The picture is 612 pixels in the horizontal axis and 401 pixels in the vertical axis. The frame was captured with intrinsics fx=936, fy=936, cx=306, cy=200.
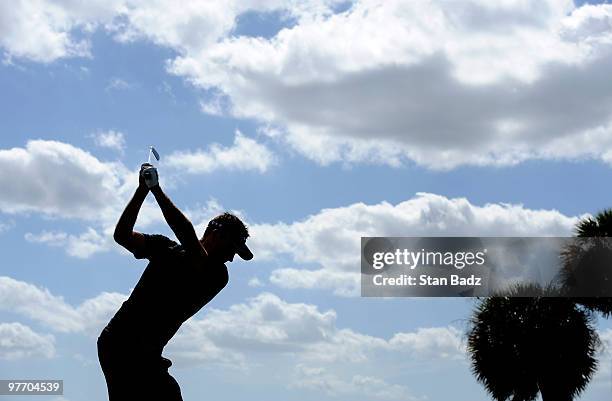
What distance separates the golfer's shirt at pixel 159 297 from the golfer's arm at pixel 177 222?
0.61 feet

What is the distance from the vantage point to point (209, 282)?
5.85m

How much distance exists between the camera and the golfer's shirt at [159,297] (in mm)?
5582

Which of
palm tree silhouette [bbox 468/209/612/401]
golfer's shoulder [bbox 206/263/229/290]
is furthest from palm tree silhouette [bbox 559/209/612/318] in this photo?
golfer's shoulder [bbox 206/263/229/290]

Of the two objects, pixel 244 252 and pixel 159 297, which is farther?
pixel 244 252

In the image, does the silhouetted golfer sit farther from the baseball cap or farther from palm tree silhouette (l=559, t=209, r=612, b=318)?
palm tree silhouette (l=559, t=209, r=612, b=318)

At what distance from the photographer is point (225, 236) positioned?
5.80 m

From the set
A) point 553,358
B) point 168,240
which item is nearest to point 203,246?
point 168,240

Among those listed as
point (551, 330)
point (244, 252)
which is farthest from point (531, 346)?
point (244, 252)

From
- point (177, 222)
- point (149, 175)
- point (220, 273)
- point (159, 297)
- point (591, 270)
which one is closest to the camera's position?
point (149, 175)

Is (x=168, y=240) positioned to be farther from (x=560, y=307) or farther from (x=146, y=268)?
(x=560, y=307)

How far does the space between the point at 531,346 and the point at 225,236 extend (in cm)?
2832

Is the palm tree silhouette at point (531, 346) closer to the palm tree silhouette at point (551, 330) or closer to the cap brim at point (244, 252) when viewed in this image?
the palm tree silhouette at point (551, 330)

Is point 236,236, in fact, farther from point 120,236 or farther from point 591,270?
point 591,270

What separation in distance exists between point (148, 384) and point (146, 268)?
2.32 ft
